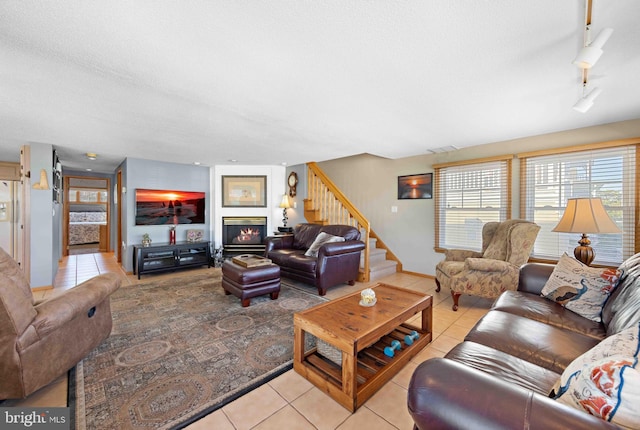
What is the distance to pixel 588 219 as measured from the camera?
8.34ft

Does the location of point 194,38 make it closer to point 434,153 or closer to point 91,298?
point 91,298

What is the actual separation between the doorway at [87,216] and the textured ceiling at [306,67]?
473 cm

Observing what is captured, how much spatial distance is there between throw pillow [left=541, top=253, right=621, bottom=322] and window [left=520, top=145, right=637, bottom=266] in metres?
1.73

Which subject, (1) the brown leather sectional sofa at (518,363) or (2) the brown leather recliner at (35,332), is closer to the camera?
(1) the brown leather sectional sofa at (518,363)

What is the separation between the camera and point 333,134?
3426 mm

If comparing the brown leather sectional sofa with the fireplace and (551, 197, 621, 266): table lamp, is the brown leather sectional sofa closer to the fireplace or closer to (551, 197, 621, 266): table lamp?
(551, 197, 621, 266): table lamp

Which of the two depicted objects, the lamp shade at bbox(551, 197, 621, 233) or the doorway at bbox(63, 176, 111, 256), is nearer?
the lamp shade at bbox(551, 197, 621, 233)

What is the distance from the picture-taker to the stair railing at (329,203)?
4973 millimetres

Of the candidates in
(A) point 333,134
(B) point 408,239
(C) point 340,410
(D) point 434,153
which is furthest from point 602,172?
(C) point 340,410

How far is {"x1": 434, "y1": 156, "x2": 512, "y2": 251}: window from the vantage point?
154 inches

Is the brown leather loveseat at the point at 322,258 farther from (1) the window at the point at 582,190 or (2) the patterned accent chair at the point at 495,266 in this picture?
(1) the window at the point at 582,190

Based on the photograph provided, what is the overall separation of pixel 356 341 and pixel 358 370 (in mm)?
409

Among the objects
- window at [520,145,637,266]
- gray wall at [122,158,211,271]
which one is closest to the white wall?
gray wall at [122,158,211,271]

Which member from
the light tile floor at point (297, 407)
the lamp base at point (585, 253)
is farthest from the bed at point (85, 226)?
the lamp base at point (585, 253)
